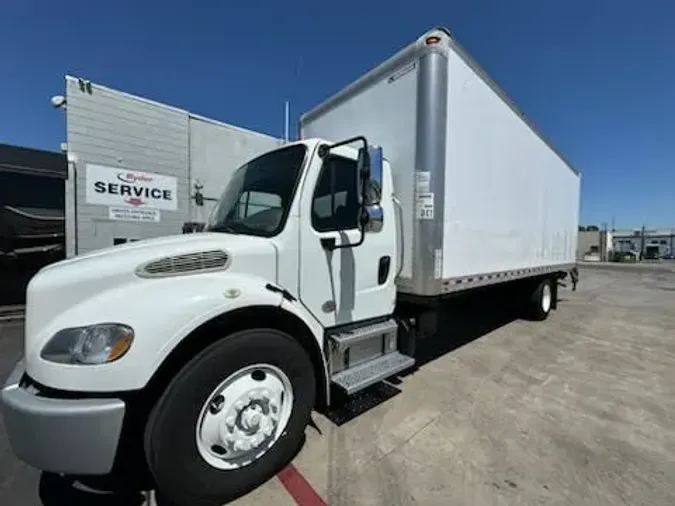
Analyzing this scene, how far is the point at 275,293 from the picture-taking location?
2.71 meters

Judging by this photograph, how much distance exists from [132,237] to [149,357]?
324 inches

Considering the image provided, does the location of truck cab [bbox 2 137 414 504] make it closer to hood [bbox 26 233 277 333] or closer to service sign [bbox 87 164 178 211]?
hood [bbox 26 233 277 333]

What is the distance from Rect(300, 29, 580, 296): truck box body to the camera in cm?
378

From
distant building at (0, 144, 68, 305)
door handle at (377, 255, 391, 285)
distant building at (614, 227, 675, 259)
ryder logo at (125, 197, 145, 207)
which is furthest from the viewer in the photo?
distant building at (614, 227, 675, 259)

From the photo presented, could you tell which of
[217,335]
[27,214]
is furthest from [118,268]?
[27,214]

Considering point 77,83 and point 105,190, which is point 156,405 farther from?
point 77,83

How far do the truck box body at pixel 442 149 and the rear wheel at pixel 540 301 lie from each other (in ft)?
9.81

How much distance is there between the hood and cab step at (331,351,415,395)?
1129 millimetres

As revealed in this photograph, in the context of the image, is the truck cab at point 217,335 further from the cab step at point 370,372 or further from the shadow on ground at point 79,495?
the shadow on ground at point 79,495

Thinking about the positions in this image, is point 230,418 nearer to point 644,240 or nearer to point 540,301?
point 540,301

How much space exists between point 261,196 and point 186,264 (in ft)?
3.62

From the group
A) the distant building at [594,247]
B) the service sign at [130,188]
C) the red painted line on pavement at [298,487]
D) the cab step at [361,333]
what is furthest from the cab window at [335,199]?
the distant building at [594,247]

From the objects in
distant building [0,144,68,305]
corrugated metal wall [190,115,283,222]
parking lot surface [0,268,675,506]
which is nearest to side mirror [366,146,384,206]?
parking lot surface [0,268,675,506]

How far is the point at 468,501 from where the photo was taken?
2465mm
